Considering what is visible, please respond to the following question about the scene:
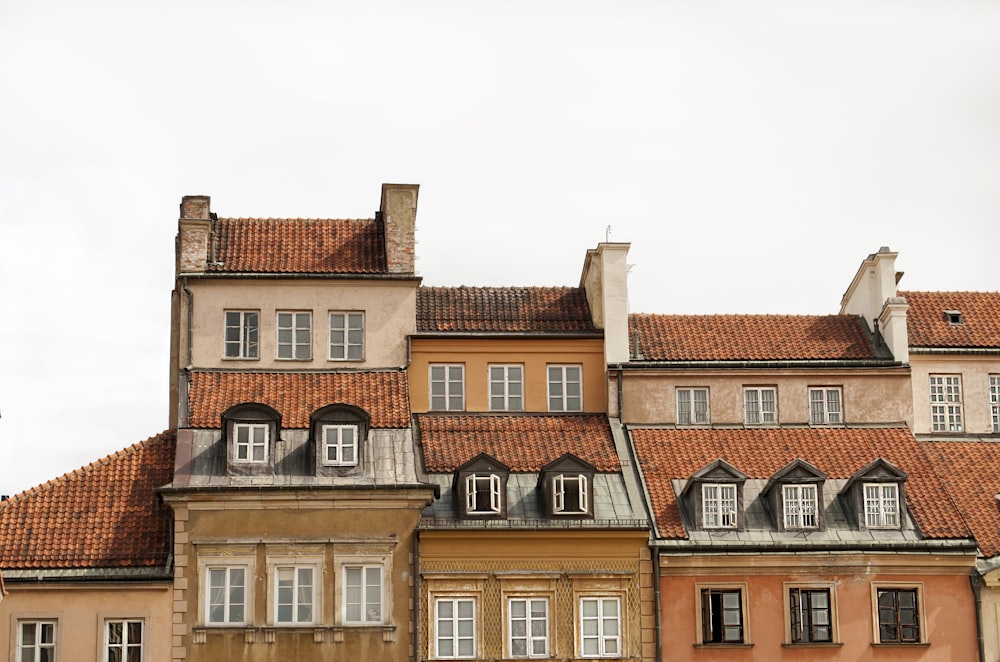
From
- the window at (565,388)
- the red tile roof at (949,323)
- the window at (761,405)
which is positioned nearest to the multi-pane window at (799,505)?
the window at (761,405)

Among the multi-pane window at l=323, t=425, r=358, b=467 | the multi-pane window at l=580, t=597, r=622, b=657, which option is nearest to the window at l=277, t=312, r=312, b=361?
the multi-pane window at l=323, t=425, r=358, b=467

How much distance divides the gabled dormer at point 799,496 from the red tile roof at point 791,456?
4.48ft

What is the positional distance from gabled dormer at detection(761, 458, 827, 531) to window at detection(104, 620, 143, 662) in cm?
1951

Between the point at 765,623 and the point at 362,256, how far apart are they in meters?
17.9

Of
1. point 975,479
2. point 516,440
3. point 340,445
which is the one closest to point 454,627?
point 340,445

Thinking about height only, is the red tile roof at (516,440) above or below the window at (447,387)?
below

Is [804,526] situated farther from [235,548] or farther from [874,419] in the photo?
[235,548]

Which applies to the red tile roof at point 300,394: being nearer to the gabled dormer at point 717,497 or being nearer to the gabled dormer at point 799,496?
the gabled dormer at point 717,497

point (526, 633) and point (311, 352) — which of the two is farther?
point (311, 352)

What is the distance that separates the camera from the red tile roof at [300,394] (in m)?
57.2

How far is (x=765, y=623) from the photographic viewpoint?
55.2m

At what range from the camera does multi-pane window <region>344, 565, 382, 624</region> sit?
5416 centimetres

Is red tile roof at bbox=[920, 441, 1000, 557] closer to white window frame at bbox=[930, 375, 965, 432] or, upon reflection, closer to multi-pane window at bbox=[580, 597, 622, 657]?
white window frame at bbox=[930, 375, 965, 432]

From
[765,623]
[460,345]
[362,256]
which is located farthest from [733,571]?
[362,256]
